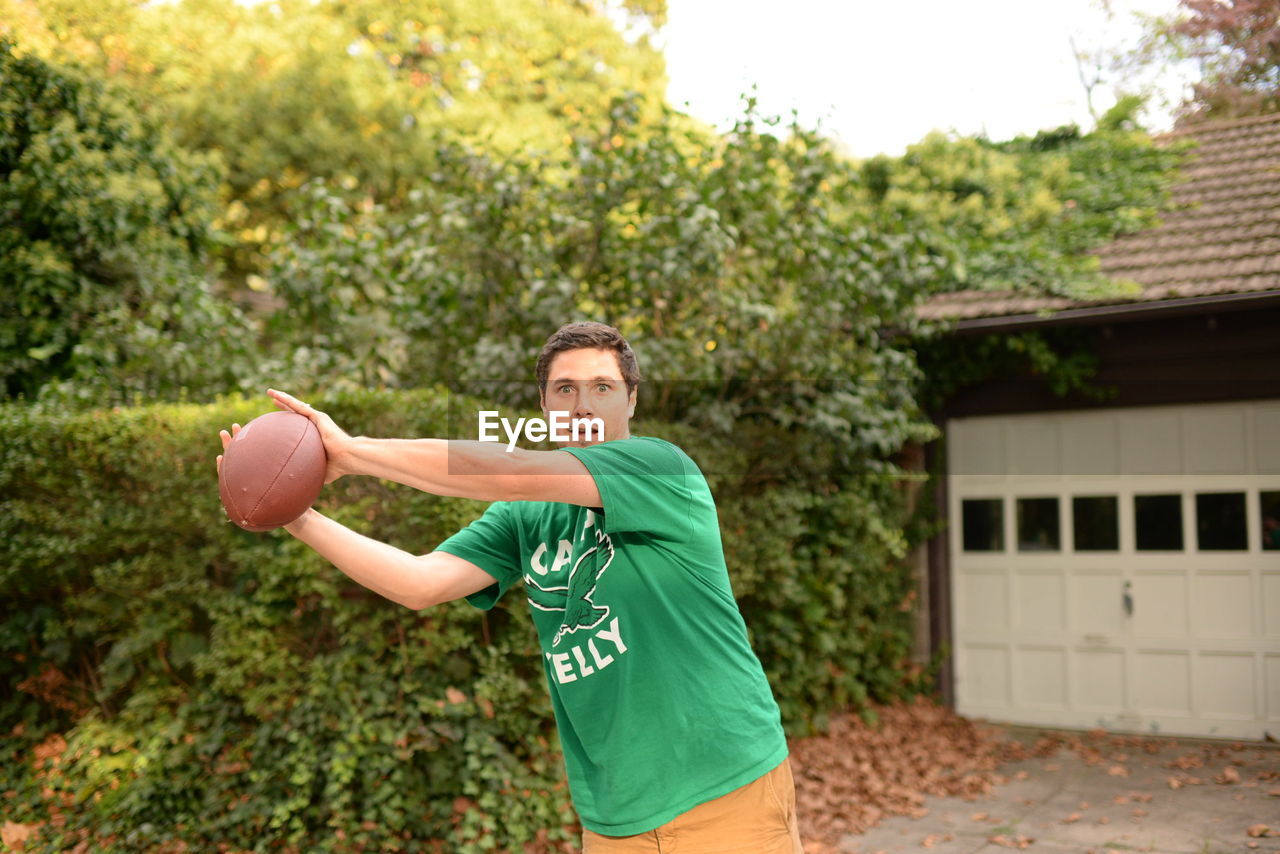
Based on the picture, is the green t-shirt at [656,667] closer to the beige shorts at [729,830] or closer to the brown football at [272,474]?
the beige shorts at [729,830]

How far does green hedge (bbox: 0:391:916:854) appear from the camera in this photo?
5.05 meters

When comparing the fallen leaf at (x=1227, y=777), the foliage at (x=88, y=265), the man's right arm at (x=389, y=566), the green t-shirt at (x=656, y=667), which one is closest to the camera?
the green t-shirt at (x=656, y=667)

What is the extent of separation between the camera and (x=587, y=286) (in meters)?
7.09

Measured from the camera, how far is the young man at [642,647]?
2.31m

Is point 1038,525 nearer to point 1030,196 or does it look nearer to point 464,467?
point 1030,196

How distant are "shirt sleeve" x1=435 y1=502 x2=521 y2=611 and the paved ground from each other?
3769 mm

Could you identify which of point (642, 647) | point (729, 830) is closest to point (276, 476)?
point (642, 647)

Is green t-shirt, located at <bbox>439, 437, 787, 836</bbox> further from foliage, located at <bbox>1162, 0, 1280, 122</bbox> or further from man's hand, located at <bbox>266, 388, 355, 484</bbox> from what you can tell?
foliage, located at <bbox>1162, 0, 1280, 122</bbox>

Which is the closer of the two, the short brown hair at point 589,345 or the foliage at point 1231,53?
the short brown hair at point 589,345

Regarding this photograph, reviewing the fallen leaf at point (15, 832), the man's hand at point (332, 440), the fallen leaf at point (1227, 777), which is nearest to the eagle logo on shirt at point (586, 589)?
the man's hand at point (332, 440)

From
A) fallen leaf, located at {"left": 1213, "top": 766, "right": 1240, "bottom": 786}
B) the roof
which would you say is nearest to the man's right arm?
fallen leaf, located at {"left": 1213, "top": 766, "right": 1240, "bottom": 786}

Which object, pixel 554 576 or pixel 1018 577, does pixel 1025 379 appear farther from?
pixel 554 576

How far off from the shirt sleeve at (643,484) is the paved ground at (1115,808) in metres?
4.10

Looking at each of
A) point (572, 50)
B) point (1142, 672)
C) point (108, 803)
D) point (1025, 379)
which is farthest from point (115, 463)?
point (572, 50)
